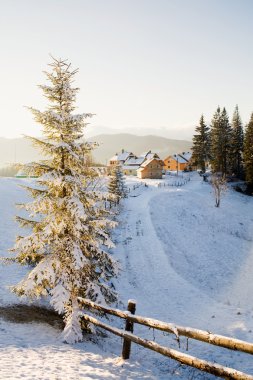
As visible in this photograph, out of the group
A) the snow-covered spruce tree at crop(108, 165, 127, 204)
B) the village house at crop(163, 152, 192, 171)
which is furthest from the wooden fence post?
the village house at crop(163, 152, 192, 171)

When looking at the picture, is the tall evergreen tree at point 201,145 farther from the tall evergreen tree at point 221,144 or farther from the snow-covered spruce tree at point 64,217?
the snow-covered spruce tree at point 64,217

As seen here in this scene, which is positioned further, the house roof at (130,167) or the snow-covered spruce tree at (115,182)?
the house roof at (130,167)

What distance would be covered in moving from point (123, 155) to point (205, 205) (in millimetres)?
65302

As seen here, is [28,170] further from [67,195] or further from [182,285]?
[182,285]

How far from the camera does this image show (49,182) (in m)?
12.4

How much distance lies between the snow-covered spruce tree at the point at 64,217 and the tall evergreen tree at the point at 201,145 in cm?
6988

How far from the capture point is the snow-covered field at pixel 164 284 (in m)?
9.53

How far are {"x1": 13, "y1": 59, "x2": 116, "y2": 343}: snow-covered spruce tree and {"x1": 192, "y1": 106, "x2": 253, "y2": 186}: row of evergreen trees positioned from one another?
209 ft

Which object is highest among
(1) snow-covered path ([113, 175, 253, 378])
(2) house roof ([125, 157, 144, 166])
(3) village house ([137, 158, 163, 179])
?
(2) house roof ([125, 157, 144, 166])

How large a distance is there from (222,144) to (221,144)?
0.71 ft

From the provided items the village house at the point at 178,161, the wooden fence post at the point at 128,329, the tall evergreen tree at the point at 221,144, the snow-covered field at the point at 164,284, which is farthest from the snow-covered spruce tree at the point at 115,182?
the village house at the point at 178,161

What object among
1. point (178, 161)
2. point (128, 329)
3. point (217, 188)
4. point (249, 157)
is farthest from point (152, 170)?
point (128, 329)

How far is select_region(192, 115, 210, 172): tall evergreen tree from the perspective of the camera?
7981 cm

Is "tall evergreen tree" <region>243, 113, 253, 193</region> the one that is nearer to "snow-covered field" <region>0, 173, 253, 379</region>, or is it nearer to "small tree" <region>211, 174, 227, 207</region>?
"snow-covered field" <region>0, 173, 253, 379</region>
